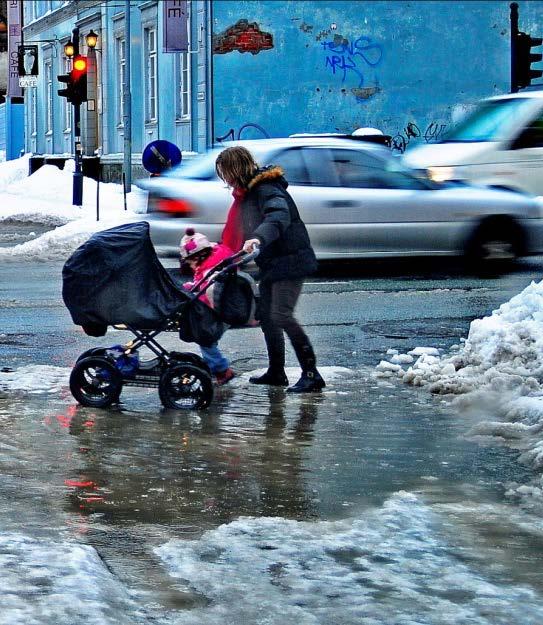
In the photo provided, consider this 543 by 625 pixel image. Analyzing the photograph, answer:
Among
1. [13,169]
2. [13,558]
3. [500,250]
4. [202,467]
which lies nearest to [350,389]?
[202,467]

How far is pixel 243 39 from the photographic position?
30.7m

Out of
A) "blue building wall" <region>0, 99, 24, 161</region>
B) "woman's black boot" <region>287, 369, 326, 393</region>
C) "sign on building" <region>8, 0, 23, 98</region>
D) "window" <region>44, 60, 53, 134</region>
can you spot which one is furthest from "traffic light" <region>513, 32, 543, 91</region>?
"blue building wall" <region>0, 99, 24, 161</region>

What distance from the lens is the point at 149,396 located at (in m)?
8.58

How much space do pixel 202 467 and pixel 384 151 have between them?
31.9 ft

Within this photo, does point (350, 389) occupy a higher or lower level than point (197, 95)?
lower

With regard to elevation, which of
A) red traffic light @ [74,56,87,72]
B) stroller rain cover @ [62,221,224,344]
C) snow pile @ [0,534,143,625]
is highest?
red traffic light @ [74,56,87,72]

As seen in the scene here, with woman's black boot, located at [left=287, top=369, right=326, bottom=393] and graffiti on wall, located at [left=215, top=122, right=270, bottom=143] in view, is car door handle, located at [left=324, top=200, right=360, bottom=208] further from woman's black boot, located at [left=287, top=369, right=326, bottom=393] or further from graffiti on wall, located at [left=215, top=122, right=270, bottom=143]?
graffiti on wall, located at [left=215, top=122, right=270, bottom=143]

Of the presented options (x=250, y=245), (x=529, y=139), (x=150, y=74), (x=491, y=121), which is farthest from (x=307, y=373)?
(x=150, y=74)

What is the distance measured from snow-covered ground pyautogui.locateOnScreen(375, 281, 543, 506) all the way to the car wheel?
579 centimetres

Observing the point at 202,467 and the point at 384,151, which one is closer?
the point at 202,467

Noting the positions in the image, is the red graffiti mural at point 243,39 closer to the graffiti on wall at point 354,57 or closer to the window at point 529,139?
the graffiti on wall at point 354,57

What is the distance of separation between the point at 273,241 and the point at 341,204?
690 cm

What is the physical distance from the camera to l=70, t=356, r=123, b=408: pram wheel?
26.6ft

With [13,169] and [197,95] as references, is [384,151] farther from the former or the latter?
[13,169]
